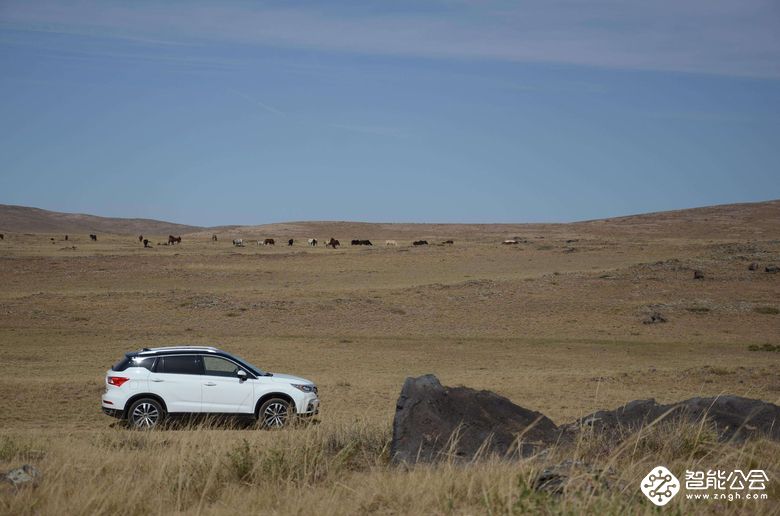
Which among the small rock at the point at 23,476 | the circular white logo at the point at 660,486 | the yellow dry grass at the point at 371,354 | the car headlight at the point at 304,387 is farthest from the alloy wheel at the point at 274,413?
the circular white logo at the point at 660,486

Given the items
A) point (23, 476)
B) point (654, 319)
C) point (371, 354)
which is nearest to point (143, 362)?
point (23, 476)

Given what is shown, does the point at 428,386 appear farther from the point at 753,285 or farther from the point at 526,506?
the point at 753,285

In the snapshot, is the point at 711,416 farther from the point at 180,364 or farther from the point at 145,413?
the point at 145,413

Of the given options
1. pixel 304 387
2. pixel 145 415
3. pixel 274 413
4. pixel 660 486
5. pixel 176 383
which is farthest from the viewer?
pixel 304 387

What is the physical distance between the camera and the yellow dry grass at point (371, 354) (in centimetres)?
759

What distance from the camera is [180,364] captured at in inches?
626

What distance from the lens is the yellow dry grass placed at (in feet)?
24.9

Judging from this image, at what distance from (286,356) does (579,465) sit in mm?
21911

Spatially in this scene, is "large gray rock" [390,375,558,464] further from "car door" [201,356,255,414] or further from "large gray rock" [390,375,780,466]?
"car door" [201,356,255,414]

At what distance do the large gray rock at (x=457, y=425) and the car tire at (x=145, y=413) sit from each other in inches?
274

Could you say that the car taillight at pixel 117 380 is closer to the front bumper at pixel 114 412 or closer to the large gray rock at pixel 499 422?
the front bumper at pixel 114 412

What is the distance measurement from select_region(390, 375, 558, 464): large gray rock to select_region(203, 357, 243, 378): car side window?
21.8 ft

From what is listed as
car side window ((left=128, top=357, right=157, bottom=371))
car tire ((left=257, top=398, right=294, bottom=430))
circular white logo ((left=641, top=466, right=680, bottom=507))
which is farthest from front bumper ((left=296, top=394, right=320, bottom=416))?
circular white logo ((left=641, top=466, right=680, bottom=507))

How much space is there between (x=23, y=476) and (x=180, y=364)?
7.91m
